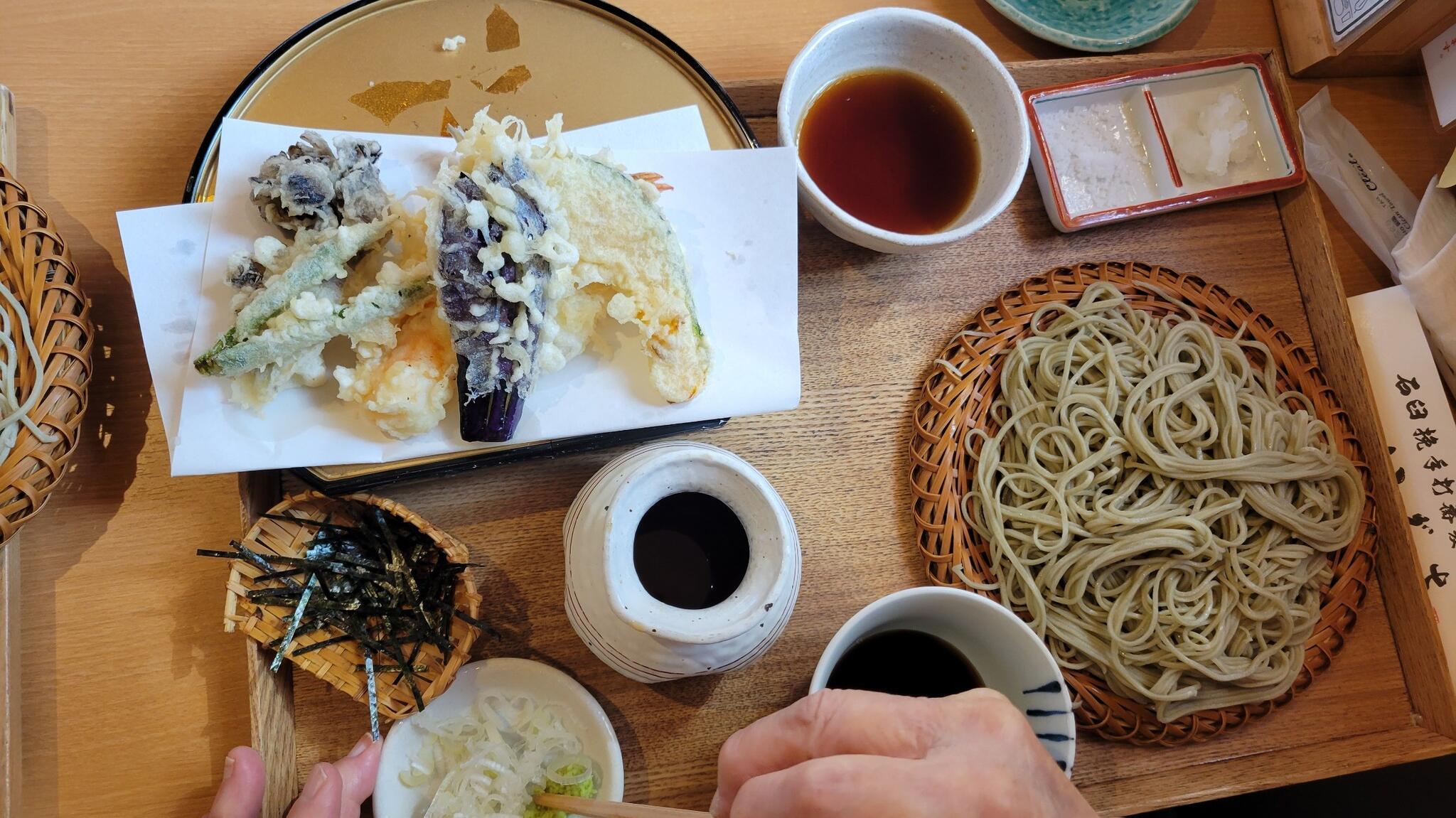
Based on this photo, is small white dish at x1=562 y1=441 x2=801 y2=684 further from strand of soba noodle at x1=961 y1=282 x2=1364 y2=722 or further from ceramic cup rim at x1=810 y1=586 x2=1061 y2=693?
strand of soba noodle at x1=961 y1=282 x2=1364 y2=722

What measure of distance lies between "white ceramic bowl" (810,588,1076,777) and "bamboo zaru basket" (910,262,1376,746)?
206mm

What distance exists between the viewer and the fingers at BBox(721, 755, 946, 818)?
35.6 inches

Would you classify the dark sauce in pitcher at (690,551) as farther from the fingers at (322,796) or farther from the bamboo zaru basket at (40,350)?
the bamboo zaru basket at (40,350)

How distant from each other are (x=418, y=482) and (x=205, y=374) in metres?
0.42

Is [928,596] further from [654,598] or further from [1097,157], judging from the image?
[1097,157]

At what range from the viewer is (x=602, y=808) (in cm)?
125

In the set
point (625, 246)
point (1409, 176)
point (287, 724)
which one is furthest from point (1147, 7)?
point (287, 724)

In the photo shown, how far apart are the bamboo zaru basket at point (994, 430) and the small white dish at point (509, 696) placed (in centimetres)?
75

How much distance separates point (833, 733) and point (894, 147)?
1.32 metres

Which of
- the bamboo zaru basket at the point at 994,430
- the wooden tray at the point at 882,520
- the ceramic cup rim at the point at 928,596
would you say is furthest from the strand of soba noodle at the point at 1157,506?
the ceramic cup rim at the point at 928,596

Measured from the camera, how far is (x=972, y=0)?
1.98m

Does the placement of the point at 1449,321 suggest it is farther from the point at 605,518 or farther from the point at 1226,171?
the point at 605,518

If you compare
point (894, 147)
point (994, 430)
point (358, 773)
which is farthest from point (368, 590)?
point (894, 147)

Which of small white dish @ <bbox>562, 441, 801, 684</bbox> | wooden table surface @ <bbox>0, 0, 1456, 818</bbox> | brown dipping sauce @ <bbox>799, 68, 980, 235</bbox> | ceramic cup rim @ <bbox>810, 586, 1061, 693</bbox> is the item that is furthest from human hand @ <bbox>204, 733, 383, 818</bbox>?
brown dipping sauce @ <bbox>799, 68, 980, 235</bbox>
